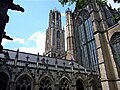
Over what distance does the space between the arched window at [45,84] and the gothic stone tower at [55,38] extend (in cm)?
2389

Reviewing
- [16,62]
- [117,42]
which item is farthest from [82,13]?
[16,62]

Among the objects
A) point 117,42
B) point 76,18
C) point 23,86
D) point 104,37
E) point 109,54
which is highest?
point 76,18

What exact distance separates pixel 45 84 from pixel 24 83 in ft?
10.3

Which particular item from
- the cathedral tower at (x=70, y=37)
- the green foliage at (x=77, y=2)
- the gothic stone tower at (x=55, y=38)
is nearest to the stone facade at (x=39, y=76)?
the cathedral tower at (x=70, y=37)

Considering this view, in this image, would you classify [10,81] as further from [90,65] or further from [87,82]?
[90,65]

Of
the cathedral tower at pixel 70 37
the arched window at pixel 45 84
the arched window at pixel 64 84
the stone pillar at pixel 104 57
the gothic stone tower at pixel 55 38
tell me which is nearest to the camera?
the stone pillar at pixel 104 57

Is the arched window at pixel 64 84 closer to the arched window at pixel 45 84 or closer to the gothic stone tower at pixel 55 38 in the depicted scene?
the arched window at pixel 45 84

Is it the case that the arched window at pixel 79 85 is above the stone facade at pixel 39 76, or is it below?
below

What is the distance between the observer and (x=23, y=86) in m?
16.9

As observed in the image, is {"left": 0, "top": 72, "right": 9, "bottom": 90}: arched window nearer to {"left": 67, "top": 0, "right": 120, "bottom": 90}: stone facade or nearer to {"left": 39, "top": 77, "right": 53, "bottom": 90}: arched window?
{"left": 39, "top": 77, "right": 53, "bottom": 90}: arched window

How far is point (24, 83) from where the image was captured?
55.9 feet

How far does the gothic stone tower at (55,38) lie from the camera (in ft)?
146

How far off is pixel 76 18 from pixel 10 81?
23.2m

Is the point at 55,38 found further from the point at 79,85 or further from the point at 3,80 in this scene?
the point at 3,80
